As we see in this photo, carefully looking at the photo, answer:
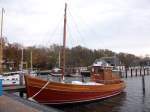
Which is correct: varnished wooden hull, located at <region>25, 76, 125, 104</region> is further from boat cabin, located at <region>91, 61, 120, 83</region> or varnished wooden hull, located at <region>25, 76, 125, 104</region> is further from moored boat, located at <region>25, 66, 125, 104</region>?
boat cabin, located at <region>91, 61, 120, 83</region>

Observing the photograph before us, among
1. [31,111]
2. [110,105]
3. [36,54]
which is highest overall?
[36,54]

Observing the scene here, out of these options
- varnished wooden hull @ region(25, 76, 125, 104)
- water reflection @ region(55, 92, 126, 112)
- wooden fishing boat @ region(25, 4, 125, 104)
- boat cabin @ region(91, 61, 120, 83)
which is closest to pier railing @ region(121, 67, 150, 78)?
boat cabin @ region(91, 61, 120, 83)

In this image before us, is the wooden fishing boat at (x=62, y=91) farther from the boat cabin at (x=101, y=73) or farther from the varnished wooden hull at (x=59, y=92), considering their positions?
the boat cabin at (x=101, y=73)

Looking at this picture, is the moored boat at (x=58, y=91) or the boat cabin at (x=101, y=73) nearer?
the moored boat at (x=58, y=91)

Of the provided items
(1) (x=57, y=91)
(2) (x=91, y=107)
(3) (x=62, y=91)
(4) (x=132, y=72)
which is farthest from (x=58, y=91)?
(4) (x=132, y=72)

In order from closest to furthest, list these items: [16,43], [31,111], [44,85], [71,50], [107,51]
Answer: [31,111]
[44,85]
[16,43]
[71,50]
[107,51]

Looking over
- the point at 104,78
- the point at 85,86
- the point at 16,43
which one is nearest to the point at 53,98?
the point at 85,86

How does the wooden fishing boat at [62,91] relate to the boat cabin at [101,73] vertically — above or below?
below

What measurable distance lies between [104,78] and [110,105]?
244 inches

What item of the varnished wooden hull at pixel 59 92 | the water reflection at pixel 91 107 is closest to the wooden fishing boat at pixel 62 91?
the varnished wooden hull at pixel 59 92

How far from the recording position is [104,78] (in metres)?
35.3

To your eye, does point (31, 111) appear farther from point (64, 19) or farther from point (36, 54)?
point (36, 54)

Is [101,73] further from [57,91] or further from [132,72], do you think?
[132,72]

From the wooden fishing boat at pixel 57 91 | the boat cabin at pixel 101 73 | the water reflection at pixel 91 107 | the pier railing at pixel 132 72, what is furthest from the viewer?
the pier railing at pixel 132 72
